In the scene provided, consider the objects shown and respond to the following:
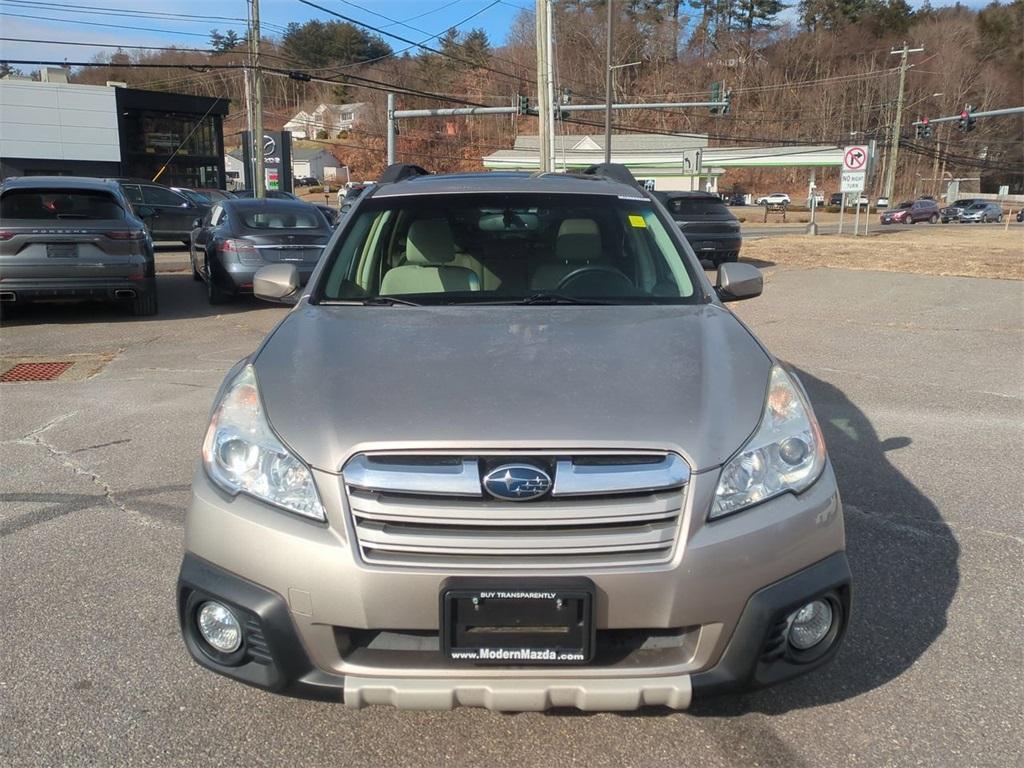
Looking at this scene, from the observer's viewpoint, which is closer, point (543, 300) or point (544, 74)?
point (543, 300)

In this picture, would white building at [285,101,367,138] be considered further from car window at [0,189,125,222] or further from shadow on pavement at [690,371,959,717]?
shadow on pavement at [690,371,959,717]

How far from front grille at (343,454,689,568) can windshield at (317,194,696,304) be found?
1483mm

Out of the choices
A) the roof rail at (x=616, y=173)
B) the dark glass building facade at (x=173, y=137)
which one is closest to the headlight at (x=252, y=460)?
the roof rail at (x=616, y=173)

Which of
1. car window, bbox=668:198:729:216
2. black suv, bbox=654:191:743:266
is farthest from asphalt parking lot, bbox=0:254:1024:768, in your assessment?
car window, bbox=668:198:729:216

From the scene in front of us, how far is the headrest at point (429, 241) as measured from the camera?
4.11m

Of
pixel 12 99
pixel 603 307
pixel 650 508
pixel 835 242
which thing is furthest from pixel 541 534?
pixel 12 99

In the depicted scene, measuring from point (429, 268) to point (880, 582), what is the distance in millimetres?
2404

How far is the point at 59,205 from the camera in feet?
32.3

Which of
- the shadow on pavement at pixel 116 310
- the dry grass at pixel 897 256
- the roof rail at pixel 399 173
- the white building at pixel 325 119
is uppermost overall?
the white building at pixel 325 119

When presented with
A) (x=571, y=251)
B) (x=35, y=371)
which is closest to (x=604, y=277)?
(x=571, y=251)

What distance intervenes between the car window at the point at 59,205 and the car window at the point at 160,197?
391 inches

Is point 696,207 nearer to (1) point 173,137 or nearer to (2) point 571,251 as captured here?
(2) point 571,251

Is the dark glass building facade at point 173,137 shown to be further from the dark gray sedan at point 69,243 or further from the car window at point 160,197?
the dark gray sedan at point 69,243

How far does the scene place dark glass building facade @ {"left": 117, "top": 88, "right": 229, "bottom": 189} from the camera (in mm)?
38500
